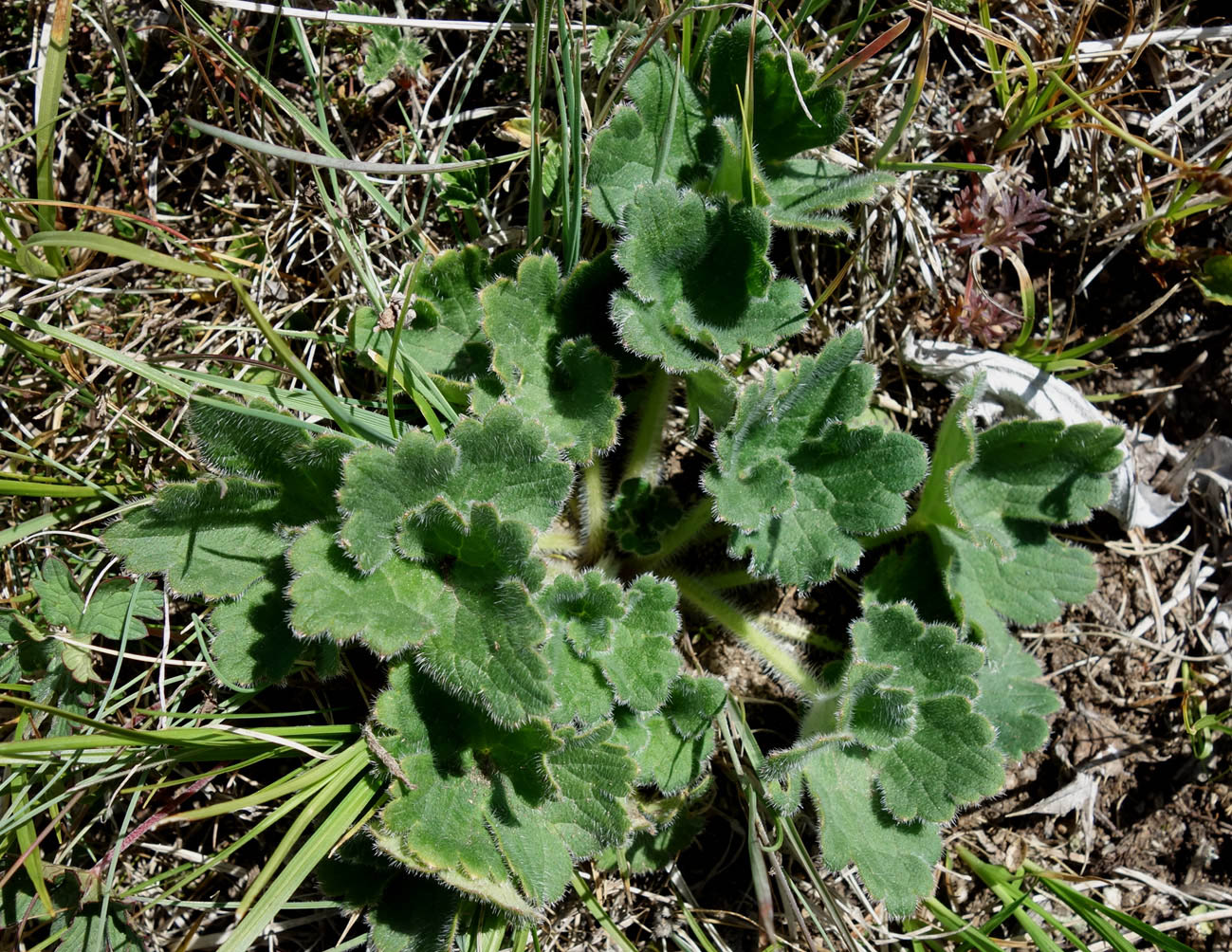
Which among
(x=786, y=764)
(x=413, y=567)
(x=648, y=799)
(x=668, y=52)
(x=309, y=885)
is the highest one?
(x=668, y=52)

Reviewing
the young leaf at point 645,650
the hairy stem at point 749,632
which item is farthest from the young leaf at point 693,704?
the hairy stem at point 749,632

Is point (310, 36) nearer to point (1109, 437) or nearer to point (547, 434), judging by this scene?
point (547, 434)

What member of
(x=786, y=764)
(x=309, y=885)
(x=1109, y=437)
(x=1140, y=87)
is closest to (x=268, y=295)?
(x=309, y=885)

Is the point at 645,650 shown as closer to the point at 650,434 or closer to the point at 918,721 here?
the point at 650,434

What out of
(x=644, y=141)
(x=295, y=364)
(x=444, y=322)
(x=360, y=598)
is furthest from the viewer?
(x=444, y=322)

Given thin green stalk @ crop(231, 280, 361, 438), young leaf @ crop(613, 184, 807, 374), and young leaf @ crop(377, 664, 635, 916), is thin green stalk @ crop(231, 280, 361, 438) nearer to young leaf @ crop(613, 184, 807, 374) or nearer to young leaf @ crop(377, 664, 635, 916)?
young leaf @ crop(377, 664, 635, 916)

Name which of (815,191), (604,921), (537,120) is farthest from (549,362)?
(604,921)
